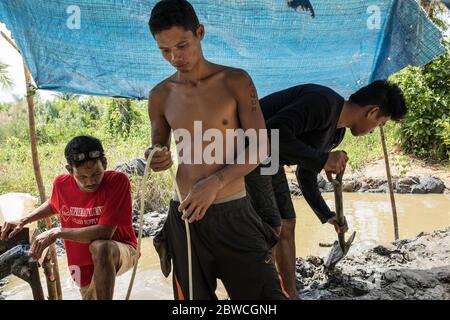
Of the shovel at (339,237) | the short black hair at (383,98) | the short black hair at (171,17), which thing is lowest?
the shovel at (339,237)

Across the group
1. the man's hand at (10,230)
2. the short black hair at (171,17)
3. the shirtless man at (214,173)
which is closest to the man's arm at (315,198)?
the shirtless man at (214,173)

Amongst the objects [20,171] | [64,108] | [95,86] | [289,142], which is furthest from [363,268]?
[64,108]

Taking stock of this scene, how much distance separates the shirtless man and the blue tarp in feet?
4.49

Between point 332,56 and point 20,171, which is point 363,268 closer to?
point 332,56

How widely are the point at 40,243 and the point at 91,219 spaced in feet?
1.07

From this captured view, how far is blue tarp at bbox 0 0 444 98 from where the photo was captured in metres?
2.87

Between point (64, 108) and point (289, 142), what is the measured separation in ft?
48.8

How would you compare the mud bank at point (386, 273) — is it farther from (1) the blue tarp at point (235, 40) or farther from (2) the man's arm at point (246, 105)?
(2) the man's arm at point (246, 105)

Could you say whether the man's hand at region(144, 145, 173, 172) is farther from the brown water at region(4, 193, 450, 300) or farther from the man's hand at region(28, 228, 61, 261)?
the brown water at region(4, 193, 450, 300)

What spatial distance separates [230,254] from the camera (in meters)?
1.75

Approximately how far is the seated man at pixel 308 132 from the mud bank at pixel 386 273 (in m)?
0.63

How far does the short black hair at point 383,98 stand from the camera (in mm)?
2541

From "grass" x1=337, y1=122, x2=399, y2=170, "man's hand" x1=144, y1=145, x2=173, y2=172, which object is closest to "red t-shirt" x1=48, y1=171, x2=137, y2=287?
"man's hand" x1=144, y1=145, x2=173, y2=172

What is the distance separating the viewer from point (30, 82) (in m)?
3.03
